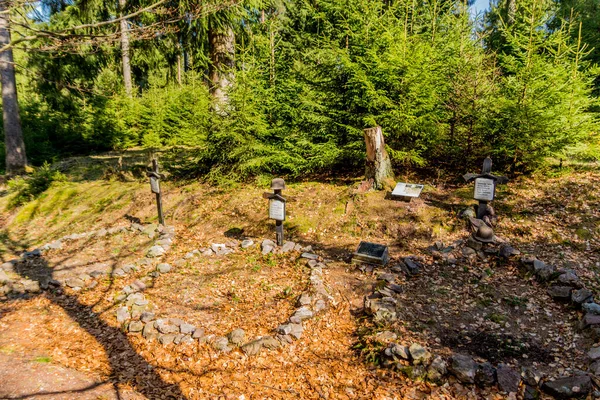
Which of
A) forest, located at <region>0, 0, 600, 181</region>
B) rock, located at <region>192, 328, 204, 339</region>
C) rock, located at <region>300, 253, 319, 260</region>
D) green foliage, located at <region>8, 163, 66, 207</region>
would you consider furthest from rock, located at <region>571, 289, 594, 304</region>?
green foliage, located at <region>8, 163, 66, 207</region>

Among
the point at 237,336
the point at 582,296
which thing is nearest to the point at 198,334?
the point at 237,336

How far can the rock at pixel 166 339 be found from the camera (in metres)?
4.84

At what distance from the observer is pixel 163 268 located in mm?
6977

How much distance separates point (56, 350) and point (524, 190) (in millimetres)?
10016

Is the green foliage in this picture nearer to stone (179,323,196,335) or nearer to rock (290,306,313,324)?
stone (179,323,196,335)

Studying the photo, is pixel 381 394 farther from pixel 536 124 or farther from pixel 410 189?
pixel 536 124

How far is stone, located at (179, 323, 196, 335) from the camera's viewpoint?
16.3 ft

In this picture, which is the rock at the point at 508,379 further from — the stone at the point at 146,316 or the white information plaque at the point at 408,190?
the stone at the point at 146,316

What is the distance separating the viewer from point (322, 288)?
229 inches

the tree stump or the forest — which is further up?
the forest

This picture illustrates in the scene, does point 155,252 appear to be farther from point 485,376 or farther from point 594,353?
point 594,353

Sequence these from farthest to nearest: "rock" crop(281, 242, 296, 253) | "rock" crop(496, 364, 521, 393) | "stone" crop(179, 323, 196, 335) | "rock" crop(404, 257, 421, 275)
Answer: "rock" crop(281, 242, 296, 253) → "rock" crop(404, 257, 421, 275) → "stone" crop(179, 323, 196, 335) → "rock" crop(496, 364, 521, 393)

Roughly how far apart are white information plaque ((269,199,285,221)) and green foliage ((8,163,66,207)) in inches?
407

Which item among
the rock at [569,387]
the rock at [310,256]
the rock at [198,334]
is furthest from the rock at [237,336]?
the rock at [569,387]
